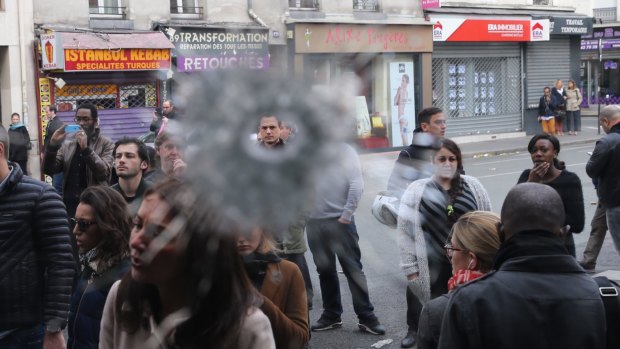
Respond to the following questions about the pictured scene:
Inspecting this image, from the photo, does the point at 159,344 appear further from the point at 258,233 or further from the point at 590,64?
the point at 590,64

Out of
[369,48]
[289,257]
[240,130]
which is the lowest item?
[289,257]

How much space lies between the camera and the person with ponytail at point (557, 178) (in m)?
5.93

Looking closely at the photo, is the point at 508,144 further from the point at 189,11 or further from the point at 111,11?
the point at 189,11

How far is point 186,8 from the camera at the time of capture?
4.38 meters

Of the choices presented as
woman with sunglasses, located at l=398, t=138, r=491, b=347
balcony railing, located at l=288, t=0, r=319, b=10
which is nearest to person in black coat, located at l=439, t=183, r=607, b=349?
woman with sunglasses, located at l=398, t=138, r=491, b=347

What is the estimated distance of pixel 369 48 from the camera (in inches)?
245

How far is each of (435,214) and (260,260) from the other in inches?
79.3

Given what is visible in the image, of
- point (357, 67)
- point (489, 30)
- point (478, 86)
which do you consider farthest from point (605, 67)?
point (357, 67)

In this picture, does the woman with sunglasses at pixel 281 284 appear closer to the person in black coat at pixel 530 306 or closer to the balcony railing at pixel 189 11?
the person in black coat at pixel 530 306

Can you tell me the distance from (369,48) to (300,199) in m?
4.41

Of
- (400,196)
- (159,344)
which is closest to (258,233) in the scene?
(159,344)

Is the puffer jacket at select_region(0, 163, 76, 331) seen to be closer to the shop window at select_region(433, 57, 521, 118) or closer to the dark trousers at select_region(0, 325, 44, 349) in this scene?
the dark trousers at select_region(0, 325, 44, 349)

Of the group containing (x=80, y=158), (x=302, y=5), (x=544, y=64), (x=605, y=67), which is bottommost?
(x=80, y=158)

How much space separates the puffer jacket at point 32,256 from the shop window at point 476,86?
57.8 feet
